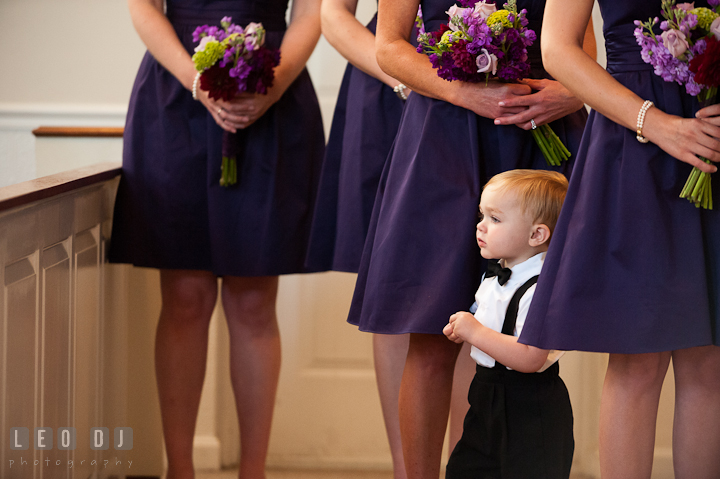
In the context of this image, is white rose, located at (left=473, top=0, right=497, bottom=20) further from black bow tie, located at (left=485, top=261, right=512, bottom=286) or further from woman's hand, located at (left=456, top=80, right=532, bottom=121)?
black bow tie, located at (left=485, top=261, right=512, bottom=286)

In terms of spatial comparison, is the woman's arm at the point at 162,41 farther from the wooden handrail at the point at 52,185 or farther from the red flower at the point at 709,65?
the red flower at the point at 709,65

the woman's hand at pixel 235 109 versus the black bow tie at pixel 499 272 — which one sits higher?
the woman's hand at pixel 235 109

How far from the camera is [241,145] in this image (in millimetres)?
2082

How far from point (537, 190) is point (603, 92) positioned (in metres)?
0.23

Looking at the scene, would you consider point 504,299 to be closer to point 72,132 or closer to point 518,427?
point 518,427

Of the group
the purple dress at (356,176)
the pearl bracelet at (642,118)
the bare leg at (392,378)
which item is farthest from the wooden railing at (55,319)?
the pearl bracelet at (642,118)

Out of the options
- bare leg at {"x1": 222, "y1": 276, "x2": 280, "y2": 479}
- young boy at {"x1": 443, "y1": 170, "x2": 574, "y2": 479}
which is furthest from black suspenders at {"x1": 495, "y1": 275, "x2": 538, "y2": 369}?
bare leg at {"x1": 222, "y1": 276, "x2": 280, "y2": 479}

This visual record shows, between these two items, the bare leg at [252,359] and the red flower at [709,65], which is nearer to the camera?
the red flower at [709,65]

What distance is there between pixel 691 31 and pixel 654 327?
524mm

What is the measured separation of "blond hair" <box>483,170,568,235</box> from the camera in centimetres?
149

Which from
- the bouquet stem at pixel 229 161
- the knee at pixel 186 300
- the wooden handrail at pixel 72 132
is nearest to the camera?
the bouquet stem at pixel 229 161

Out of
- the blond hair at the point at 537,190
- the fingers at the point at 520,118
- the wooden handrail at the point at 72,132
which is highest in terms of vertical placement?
the fingers at the point at 520,118

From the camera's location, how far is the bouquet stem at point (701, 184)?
52.4 inches

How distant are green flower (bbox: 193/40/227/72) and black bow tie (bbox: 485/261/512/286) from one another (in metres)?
0.91
